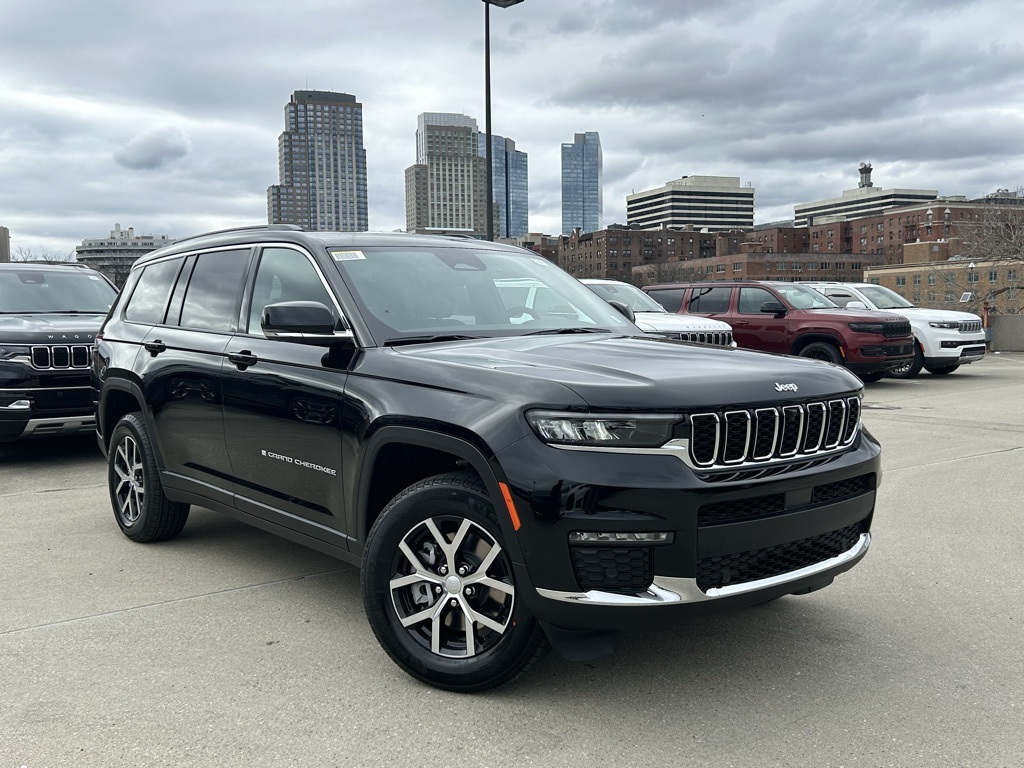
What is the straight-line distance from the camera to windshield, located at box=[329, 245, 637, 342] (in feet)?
13.5

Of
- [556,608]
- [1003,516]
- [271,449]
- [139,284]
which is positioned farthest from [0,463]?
[1003,516]

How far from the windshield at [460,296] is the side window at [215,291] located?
2.65 ft

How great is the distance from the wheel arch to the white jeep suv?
13178mm

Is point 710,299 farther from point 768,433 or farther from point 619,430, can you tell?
point 619,430

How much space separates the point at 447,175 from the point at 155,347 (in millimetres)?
35219

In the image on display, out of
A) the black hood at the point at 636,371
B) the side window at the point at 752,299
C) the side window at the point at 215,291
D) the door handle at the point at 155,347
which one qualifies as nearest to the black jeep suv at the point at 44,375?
the door handle at the point at 155,347

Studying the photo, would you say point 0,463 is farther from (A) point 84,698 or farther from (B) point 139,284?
(A) point 84,698

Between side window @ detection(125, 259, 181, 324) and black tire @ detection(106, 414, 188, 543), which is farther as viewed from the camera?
side window @ detection(125, 259, 181, 324)

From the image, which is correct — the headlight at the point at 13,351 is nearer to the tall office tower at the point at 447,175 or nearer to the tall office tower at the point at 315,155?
the tall office tower at the point at 447,175

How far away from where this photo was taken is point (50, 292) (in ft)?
31.1

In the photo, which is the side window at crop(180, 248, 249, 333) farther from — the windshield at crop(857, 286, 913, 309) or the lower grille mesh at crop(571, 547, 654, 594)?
the windshield at crop(857, 286, 913, 309)

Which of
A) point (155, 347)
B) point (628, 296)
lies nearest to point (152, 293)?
point (155, 347)

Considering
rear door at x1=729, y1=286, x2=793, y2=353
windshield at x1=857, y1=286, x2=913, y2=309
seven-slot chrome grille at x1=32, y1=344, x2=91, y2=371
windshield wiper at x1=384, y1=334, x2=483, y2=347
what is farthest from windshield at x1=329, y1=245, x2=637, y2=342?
windshield at x1=857, y1=286, x2=913, y2=309

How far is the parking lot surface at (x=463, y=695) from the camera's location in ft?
9.86
